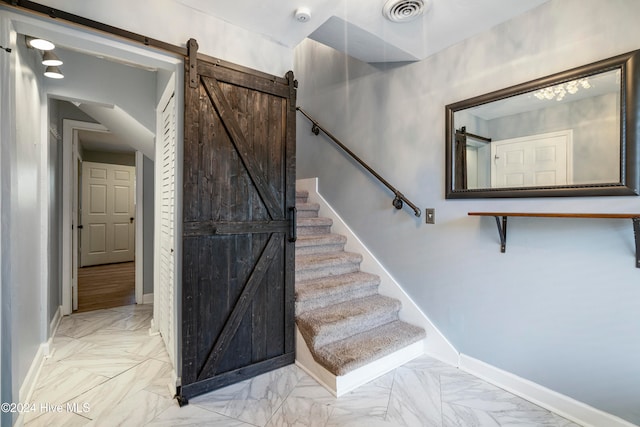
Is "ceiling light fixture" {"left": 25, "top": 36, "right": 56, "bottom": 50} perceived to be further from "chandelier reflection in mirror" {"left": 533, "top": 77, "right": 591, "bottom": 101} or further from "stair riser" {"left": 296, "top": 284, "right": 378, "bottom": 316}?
"chandelier reflection in mirror" {"left": 533, "top": 77, "right": 591, "bottom": 101}

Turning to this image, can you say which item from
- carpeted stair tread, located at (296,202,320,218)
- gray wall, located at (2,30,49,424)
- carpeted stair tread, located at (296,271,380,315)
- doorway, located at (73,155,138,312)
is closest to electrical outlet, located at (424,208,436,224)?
carpeted stair tread, located at (296,271,380,315)

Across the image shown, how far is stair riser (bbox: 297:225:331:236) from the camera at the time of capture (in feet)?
10.5

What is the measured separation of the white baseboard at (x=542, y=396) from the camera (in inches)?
62.5

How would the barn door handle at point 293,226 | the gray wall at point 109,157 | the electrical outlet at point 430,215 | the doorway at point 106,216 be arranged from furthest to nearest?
the gray wall at point 109,157 → the doorway at point 106,216 → the electrical outlet at point 430,215 → the barn door handle at point 293,226

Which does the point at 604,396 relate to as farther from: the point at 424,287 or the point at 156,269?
the point at 156,269

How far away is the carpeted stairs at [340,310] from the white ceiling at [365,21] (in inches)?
68.8

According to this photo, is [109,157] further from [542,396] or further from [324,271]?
[542,396]

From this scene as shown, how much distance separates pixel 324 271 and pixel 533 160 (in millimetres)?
1803

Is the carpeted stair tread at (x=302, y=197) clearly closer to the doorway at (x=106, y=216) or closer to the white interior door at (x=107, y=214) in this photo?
the doorway at (x=106, y=216)

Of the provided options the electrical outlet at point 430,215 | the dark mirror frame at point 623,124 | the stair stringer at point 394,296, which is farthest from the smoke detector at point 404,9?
the stair stringer at point 394,296

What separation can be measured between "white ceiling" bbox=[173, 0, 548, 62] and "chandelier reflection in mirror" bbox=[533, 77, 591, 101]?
1.74 ft

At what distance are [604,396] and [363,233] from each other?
76.5 inches

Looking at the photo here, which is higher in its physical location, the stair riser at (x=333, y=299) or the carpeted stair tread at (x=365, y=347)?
the stair riser at (x=333, y=299)

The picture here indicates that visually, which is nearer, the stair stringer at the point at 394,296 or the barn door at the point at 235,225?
the barn door at the point at 235,225
